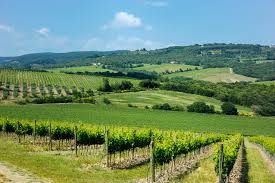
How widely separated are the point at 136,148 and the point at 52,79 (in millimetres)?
120679

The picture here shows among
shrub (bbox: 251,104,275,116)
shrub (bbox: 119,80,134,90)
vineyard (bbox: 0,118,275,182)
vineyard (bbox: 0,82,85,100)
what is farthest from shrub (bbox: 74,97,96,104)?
vineyard (bbox: 0,118,275,182)

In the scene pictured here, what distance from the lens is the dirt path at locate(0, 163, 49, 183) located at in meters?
23.1

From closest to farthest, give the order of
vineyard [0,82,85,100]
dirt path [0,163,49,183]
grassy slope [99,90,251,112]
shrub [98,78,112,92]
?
dirt path [0,163,49,183]
grassy slope [99,90,251,112]
vineyard [0,82,85,100]
shrub [98,78,112,92]

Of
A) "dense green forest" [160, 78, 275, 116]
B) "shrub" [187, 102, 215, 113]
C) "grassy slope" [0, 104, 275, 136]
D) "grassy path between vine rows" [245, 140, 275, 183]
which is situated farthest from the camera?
"dense green forest" [160, 78, 275, 116]

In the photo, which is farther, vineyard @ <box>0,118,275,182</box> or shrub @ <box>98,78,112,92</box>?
shrub @ <box>98,78,112,92</box>

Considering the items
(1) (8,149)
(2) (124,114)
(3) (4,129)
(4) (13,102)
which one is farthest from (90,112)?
(1) (8,149)

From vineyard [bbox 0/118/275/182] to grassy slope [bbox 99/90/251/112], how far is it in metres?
60.9

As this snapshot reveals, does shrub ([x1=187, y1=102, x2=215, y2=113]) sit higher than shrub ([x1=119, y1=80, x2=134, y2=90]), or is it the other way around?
shrub ([x1=119, y1=80, x2=134, y2=90])

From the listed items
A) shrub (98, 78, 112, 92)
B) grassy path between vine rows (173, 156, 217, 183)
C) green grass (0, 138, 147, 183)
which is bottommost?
grassy path between vine rows (173, 156, 217, 183)

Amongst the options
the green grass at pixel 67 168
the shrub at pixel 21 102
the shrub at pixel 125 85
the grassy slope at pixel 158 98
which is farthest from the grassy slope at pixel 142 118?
the green grass at pixel 67 168

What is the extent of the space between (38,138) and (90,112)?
152ft

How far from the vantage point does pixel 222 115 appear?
108 m

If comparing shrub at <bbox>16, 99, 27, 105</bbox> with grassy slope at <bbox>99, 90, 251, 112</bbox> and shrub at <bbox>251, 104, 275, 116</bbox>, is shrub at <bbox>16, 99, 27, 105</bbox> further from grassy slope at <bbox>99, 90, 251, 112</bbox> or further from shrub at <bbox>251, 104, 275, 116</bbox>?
shrub at <bbox>251, 104, 275, 116</bbox>

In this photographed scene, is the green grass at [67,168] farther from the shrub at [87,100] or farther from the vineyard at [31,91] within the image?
the vineyard at [31,91]
